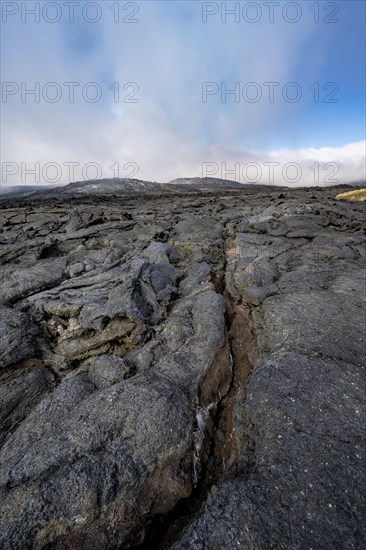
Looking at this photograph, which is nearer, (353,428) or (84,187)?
(353,428)

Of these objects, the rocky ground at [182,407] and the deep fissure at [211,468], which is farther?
the deep fissure at [211,468]

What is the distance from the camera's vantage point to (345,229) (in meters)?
19.5

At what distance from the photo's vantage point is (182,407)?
6.54 m

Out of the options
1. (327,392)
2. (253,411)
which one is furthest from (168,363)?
(327,392)

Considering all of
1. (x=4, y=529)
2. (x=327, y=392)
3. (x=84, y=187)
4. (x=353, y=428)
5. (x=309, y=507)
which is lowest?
(x=4, y=529)

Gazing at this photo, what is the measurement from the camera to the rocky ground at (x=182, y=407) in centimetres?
461

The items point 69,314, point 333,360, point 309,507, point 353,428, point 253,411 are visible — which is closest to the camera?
point 309,507

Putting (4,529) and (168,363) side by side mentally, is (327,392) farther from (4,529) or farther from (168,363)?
(4,529)

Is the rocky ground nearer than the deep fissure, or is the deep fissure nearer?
the rocky ground

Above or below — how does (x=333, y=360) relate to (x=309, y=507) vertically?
above

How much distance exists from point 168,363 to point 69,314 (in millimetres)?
4427

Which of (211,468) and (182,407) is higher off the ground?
(182,407)

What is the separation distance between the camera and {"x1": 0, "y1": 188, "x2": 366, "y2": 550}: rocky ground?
15.1 ft

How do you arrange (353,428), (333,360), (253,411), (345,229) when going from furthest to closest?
(345,229) < (333,360) < (253,411) < (353,428)
